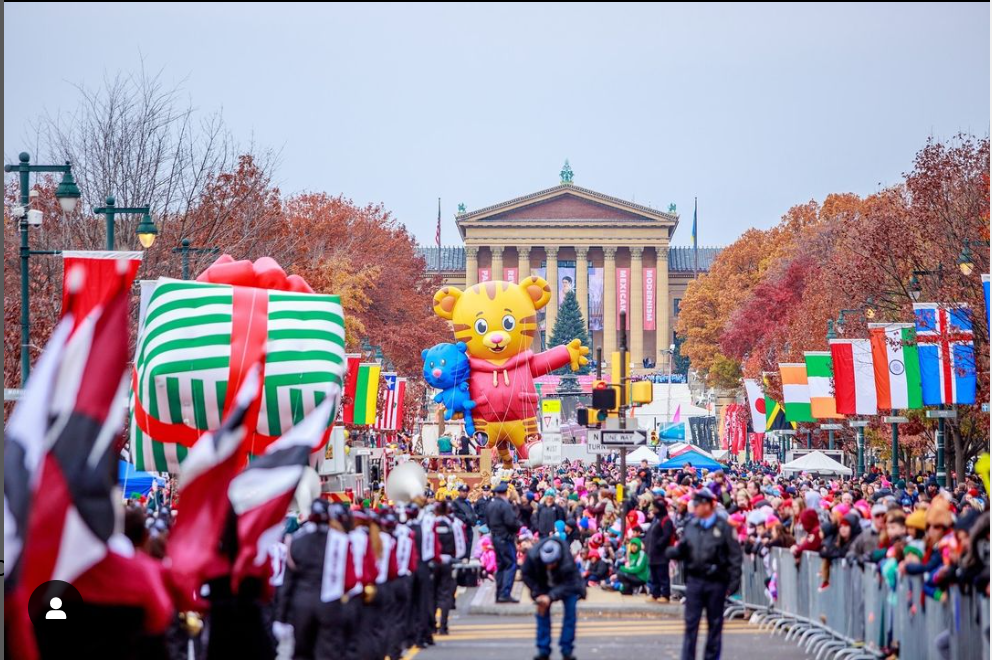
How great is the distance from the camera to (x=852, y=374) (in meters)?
33.2

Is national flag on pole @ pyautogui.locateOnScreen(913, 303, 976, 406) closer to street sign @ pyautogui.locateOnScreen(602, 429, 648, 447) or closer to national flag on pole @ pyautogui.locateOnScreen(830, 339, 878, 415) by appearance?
national flag on pole @ pyautogui.locateOnScreen(830, 339, 878, 415)

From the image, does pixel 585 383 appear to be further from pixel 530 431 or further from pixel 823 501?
pixel 823 501

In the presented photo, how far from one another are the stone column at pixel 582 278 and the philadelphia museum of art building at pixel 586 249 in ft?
0.24

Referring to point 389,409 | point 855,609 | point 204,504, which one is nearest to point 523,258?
point 389,409

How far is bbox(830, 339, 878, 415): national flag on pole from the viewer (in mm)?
32594

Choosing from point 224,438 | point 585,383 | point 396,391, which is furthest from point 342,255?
point 224,438

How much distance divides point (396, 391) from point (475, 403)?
11.1 meters

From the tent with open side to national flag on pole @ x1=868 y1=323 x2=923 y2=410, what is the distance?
15.3 m

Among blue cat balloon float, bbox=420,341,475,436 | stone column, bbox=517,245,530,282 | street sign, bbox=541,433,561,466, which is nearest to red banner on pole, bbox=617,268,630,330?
stone column, bbox=517,245,530,282

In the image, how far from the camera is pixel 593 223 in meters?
137

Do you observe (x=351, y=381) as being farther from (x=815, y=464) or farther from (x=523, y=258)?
(x=523, y=258)

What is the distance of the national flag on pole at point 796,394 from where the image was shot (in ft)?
131

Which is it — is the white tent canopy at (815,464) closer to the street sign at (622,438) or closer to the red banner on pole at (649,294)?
the street sign at (622,438)

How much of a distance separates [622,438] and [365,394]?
1537 cm
